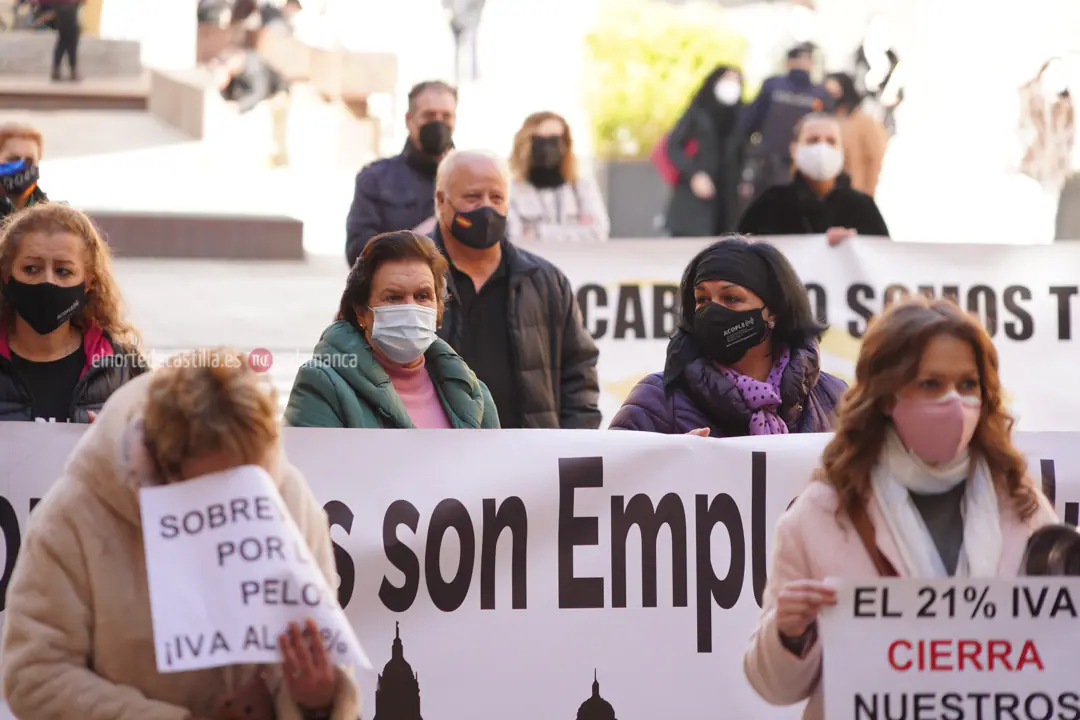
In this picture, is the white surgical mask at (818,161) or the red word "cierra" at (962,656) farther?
the white surgical mask at (818,161)

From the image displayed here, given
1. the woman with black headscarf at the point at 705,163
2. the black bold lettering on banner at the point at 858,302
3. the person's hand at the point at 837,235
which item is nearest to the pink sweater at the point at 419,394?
the person's hand at the point at 837,235

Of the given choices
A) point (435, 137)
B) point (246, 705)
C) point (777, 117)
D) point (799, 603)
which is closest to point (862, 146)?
point (777, 117)

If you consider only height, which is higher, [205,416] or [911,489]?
[205,416]

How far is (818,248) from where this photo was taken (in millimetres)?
9438

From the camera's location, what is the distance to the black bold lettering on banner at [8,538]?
5328 mm

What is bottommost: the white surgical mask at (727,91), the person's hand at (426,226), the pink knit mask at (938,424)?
the pink knit mask at (938,424)

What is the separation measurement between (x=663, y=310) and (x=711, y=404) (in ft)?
12.5

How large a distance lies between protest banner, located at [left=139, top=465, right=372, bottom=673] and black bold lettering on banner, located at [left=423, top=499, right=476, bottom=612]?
1.51 meters

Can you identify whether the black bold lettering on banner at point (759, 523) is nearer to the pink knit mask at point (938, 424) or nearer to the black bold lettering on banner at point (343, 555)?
the black bold lettering on banner at point (343, 555)

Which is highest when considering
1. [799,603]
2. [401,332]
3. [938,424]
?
[401,332]

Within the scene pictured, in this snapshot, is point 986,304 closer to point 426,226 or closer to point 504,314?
point 426,226

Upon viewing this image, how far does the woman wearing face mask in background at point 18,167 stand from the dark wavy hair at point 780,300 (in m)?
3.14

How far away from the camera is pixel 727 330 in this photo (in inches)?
228

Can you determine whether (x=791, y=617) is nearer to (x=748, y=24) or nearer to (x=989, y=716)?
(x=989, y=716)
